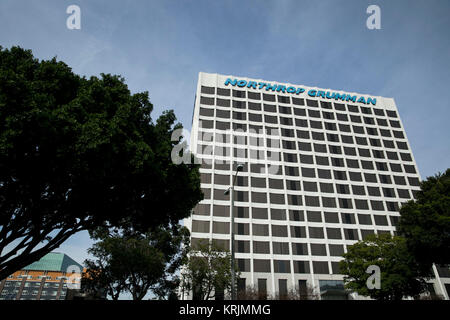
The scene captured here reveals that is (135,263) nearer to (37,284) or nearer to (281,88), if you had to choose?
(281,88)

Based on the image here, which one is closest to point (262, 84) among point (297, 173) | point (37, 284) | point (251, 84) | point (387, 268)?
point (251, 84)

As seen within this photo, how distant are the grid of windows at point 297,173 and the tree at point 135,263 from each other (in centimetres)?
1247

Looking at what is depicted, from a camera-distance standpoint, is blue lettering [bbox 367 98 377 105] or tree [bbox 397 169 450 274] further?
blue lettering [bbox 367 98 377 105]

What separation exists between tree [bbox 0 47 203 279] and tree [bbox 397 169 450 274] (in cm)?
1940

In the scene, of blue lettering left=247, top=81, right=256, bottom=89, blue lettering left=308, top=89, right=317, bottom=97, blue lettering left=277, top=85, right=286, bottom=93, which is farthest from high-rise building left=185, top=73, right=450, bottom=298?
blue lettering left=277, top=85, right=286, bottom=93

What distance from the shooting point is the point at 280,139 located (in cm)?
5444

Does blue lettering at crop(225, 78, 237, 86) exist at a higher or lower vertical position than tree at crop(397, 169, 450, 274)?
higher

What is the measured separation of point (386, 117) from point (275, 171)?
3373cm

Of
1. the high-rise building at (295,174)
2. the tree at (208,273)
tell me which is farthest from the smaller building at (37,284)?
the tree at (208,273)

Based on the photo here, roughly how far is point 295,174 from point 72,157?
149 ft

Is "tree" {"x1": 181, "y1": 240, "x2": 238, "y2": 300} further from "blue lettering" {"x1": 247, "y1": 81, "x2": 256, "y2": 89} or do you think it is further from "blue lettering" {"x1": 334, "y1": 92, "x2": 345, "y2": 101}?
"blue lettering" {"x1": 334, "y1": 92, "x2": 345, "y2": 101}

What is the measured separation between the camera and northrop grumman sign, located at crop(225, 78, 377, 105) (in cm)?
5975

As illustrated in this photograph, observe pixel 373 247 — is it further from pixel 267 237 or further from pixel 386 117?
pixel 386 117
